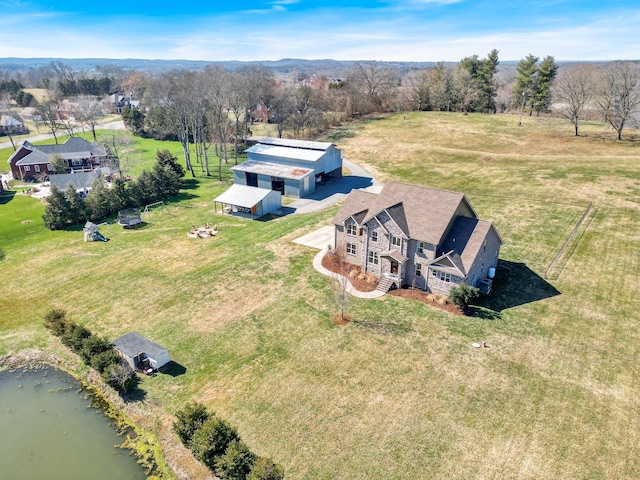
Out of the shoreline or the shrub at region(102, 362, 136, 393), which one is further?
the shrub at region(102, 362, 136, 393)

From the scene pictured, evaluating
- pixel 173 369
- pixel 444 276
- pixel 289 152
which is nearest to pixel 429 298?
pixel 444 276

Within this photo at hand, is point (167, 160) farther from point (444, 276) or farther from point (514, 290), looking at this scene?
point (514, 290)

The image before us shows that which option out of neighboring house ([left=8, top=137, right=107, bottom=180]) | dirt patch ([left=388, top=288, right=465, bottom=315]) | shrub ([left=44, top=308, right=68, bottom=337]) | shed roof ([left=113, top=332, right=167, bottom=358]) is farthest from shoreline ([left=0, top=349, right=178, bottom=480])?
neighboring house ([left=8, top=137, right=107, bottom=180])

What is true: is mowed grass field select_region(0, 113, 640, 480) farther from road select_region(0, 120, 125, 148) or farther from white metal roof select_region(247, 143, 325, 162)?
road select_region(0, 120, 125, 148)

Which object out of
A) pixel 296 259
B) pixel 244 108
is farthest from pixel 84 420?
pixel 244 108

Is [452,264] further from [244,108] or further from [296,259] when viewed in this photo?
[244,108]

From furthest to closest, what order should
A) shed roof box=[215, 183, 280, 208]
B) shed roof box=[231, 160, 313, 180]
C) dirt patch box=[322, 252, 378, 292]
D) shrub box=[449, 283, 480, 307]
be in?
shed roof box=[231, 160, 313, 180] < shed roof box=[215, 183, 280, 208] < dirt patch box=[322, 252, 378, 292] < shrub box=[449, 283, 480, 307]

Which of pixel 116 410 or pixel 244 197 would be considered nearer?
pixel 116 410

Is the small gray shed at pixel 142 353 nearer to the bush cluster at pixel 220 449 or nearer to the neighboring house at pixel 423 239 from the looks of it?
the bush cluster at pixel 220 449
